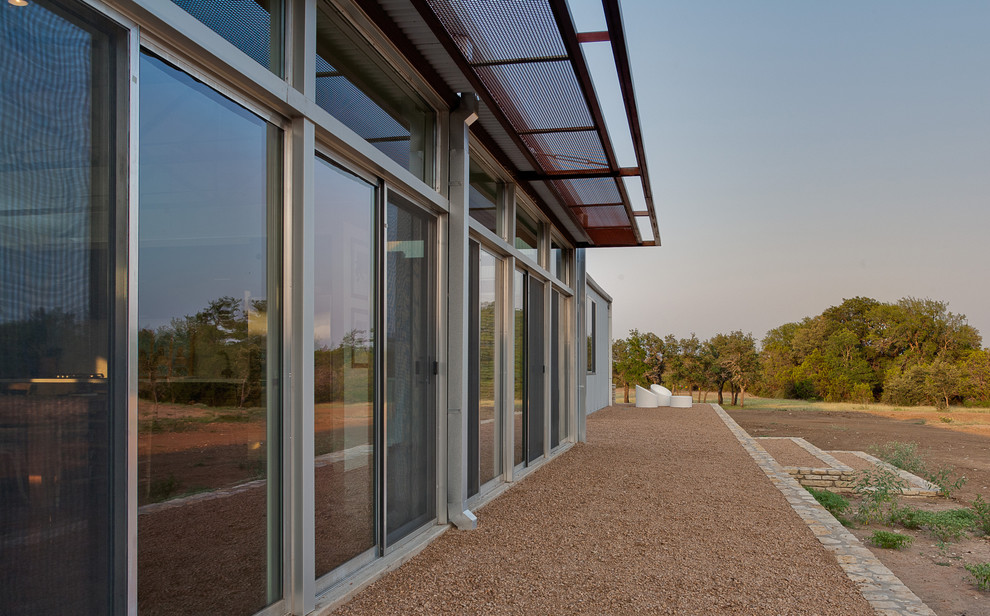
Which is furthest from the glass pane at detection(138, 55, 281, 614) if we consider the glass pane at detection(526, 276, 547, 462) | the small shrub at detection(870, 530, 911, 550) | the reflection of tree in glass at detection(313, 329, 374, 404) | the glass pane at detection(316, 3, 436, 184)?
the small shrub at detection(870, 530, 911, 550)

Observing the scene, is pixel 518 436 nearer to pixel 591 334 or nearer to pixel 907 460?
pixel 907 460

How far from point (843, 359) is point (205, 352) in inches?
1580

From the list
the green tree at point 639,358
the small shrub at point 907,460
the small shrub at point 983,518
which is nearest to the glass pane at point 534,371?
the small shrub at point 983,518

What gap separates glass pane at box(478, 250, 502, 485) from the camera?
6.09 meters

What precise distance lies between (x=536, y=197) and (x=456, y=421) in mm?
3707

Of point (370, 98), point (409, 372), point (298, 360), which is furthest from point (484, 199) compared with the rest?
point (298, 360)

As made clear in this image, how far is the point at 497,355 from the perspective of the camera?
22.2 ft

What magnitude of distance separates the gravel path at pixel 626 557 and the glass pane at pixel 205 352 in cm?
85

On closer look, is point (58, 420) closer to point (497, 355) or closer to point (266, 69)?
point (266, 69)

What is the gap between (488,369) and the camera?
6398mm

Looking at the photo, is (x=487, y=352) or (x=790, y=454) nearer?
(x=487, y=352)

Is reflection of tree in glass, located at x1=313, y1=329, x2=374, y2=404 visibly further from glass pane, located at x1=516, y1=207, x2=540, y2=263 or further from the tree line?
the tree line

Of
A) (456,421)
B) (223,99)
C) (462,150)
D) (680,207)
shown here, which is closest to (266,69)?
(223,99)

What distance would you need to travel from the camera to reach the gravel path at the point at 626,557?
349cm
